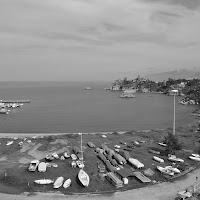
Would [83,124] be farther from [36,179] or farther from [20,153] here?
[36,179]

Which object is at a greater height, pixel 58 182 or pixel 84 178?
pixel 84 178

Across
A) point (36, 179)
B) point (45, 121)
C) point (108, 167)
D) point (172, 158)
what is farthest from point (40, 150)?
point (45, 121)

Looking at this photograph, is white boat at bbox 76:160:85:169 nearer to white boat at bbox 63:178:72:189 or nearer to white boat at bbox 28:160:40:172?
white boat at bbox 63:178:72:189

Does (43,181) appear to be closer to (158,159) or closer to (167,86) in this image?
(158,159)

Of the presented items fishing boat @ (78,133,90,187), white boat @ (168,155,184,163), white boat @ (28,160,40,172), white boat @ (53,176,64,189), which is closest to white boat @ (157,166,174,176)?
white boat @ (168,155,184,163)

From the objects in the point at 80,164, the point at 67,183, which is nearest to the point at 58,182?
the point at 67,183

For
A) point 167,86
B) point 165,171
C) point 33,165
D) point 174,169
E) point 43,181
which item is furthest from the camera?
point 167,86

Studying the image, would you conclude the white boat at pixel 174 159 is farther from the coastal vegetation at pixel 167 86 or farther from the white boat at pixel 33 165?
the coastal vegetation at pixel 167 86

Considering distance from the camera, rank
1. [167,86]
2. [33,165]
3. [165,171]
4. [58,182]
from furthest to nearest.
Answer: [167,86] → [33,165] → [165,171] → [58,182]

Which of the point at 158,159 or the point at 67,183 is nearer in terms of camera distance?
the point at 67,183
